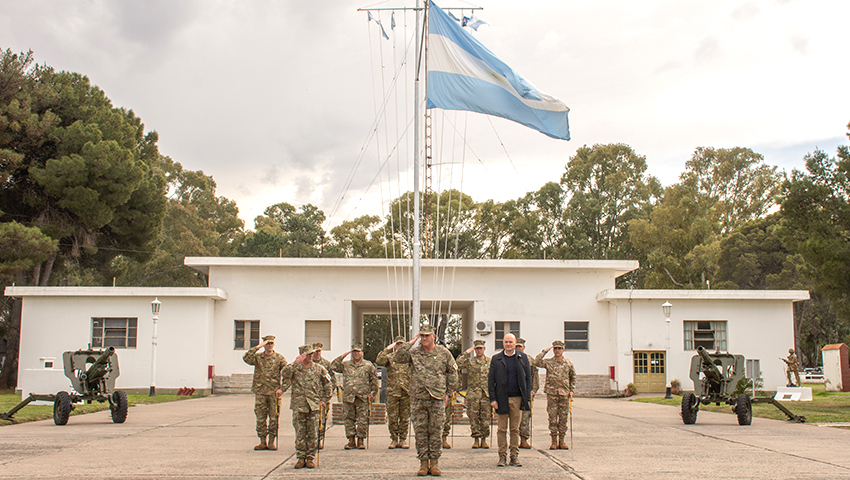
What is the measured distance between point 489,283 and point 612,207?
79.7ft

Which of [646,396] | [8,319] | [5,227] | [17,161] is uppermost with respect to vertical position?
[17,161]

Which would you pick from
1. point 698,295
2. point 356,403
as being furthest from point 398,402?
point 698,295

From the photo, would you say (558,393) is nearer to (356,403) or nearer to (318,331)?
(356,403)

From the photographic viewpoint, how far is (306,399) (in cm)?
970

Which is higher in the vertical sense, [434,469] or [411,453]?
[434,469]

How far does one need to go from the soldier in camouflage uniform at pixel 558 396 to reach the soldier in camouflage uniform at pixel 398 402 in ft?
7.01

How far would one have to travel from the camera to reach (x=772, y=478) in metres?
8.32

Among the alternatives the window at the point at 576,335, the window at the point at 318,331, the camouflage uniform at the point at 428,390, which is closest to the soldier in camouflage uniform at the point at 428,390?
the camouflage uniform at the point at 428,390

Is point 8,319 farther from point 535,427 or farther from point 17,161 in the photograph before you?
point 535,427

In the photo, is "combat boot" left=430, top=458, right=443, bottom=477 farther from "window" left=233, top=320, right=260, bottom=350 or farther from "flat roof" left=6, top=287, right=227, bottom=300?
"window" left=233, top=320, right=260, bottom=350

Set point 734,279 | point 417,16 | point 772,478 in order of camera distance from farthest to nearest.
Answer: point 734,279
point 417,16
point 772,478

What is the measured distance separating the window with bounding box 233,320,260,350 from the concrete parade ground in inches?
470

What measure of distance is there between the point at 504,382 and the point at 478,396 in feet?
8.05

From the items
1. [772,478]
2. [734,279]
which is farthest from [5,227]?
[734,279]
